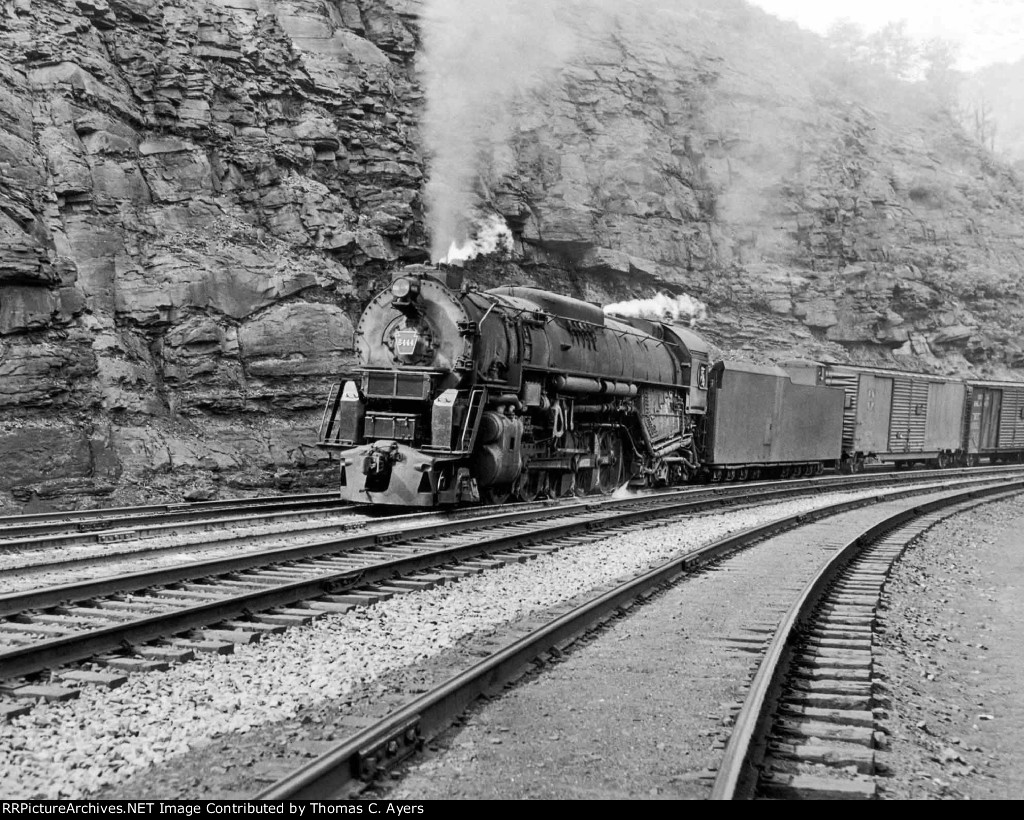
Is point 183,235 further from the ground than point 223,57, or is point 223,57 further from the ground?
point 223,57

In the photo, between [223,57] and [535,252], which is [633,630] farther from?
[535,252]

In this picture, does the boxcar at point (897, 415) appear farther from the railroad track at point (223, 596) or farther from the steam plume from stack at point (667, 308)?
the railroad track at point (223, 596)

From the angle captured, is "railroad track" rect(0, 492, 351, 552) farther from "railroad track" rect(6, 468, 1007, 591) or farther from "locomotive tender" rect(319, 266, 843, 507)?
"locomotive tender" rect(319, 266, 843, 507)

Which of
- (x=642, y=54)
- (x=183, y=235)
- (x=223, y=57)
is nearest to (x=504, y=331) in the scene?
(x=183, y=235)

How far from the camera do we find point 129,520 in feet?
39.3

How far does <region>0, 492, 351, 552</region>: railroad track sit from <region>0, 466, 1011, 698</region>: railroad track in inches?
98.4

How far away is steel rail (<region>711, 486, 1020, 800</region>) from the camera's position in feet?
13.2

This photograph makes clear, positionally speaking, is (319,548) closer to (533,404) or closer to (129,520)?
(129,520)

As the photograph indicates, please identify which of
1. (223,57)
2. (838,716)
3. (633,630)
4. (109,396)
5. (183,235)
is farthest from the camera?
(223,57)

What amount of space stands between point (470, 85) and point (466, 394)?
19432mm

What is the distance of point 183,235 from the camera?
20797 mm

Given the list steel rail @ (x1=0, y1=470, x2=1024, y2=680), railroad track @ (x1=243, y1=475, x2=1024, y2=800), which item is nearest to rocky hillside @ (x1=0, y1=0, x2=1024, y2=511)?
steel rail @ (x1=0, y1=470, x2=1024, y2=680)

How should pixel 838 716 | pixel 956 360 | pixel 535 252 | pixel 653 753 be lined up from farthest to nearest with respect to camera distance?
pixel 956 360, pixel 535 252, pixel 838 716, pixel 653 753

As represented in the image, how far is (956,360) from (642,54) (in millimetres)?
19091
